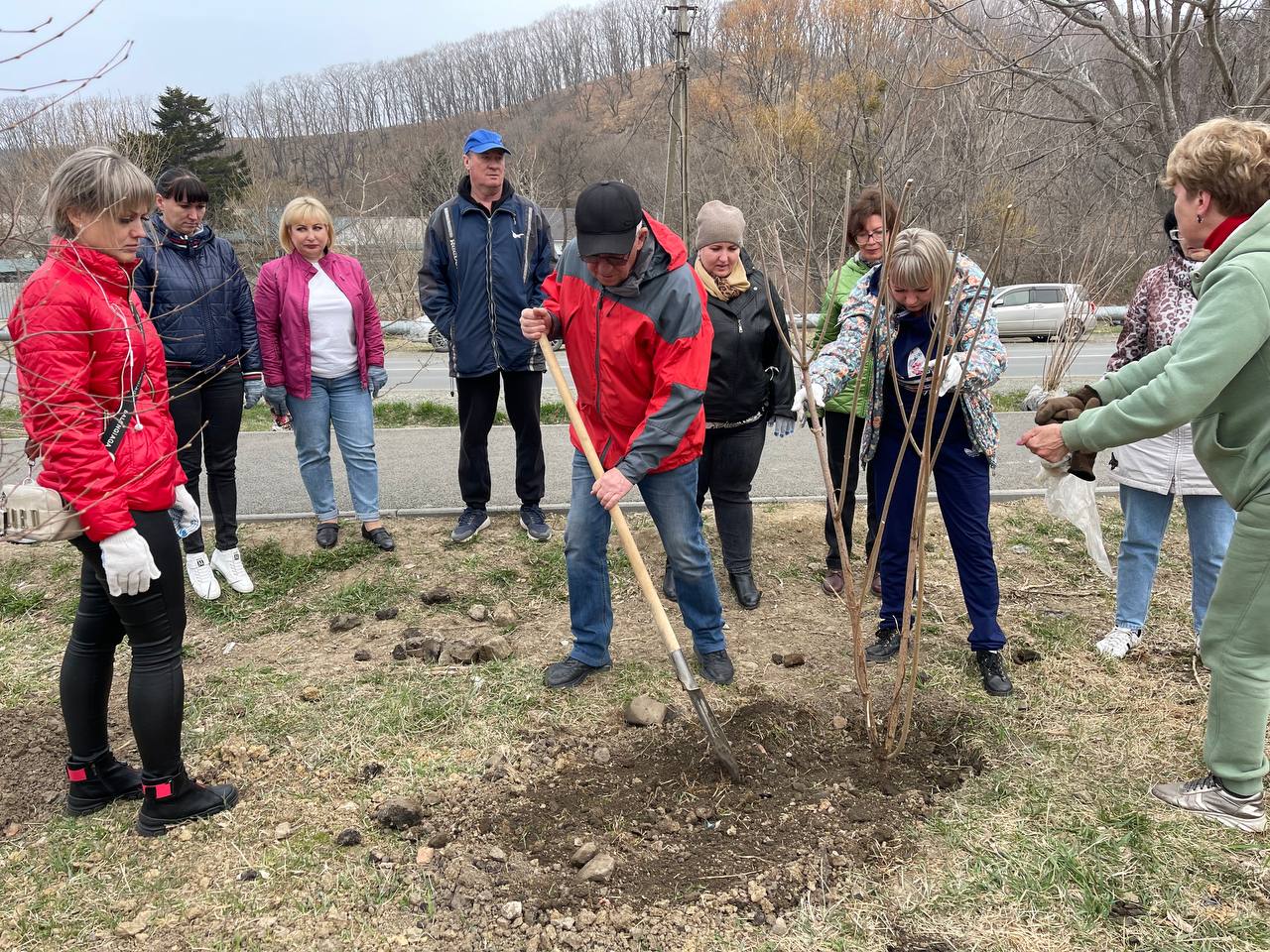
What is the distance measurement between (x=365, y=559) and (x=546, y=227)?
2.18m

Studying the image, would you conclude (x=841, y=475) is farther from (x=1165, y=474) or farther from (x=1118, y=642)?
(x=1118, y=642)

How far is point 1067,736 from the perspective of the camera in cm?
318

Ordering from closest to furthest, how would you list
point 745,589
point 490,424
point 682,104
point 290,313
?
point 745,589 → point 290,313 → point 490,424 → point 682,104

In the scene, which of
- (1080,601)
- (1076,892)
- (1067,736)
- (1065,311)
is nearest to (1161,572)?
(1080,601)

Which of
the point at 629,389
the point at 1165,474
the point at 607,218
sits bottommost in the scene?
the point at 1165,474

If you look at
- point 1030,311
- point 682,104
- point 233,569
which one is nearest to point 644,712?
point 233,569

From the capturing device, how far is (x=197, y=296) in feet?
14.1

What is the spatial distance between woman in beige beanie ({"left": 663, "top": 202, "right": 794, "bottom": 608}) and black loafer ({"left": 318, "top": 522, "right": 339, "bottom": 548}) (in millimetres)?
2243

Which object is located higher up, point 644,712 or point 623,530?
point 623,530

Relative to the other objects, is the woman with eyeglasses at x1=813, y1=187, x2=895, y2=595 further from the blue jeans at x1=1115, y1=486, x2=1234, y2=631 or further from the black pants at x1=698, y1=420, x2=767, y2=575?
the blue jeans at x1=1115, y1=486, x2=1234, y2=631

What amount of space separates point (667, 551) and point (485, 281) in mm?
2103

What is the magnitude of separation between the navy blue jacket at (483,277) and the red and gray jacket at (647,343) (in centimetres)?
155

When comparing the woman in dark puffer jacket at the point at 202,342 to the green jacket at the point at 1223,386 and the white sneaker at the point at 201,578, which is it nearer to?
the white sneaker at the point at 201,578

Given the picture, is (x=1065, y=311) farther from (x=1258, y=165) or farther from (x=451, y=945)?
(x=451, y=945)
